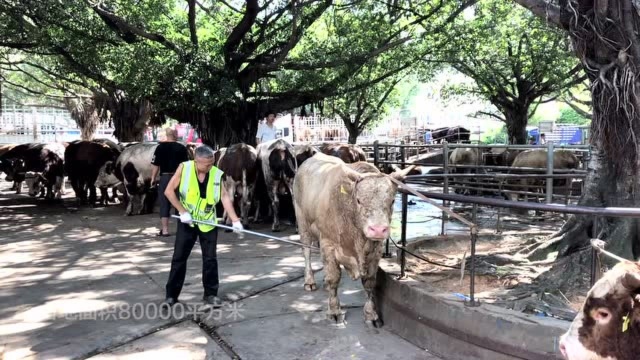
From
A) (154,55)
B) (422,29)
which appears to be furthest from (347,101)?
(154,55)

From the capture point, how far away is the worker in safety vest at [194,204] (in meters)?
5.35

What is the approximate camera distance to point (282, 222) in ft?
36.7

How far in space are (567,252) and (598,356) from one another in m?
3.05

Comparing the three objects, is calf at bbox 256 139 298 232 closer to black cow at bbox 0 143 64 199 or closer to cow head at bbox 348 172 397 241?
cow head at bbox 348 172 397 241

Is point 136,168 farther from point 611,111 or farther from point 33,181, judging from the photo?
point 611,111

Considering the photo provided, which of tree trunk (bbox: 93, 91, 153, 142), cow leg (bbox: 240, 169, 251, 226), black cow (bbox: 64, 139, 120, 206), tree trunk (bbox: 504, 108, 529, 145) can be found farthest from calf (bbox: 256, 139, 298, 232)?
tree trunk (bbox: 504, 108, 529, 145)

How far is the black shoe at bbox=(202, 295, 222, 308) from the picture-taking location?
559cm

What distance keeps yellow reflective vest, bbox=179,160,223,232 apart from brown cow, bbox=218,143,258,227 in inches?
201

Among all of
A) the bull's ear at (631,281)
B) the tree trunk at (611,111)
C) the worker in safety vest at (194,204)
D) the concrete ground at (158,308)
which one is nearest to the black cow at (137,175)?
the concrete ground at (158,308)

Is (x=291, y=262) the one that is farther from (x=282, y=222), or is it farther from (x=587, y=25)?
(x=587, y=25)

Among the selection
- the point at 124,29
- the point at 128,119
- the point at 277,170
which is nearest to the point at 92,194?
the point at 124,29

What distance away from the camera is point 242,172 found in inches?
416

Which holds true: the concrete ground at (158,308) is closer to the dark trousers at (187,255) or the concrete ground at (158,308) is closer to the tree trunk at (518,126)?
the dark trousers at (187,255)

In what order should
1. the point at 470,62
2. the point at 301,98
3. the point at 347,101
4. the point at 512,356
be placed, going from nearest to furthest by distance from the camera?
the point at 512,356 < the point at 301,98 < the point at 470,62 < the point at 347,101
